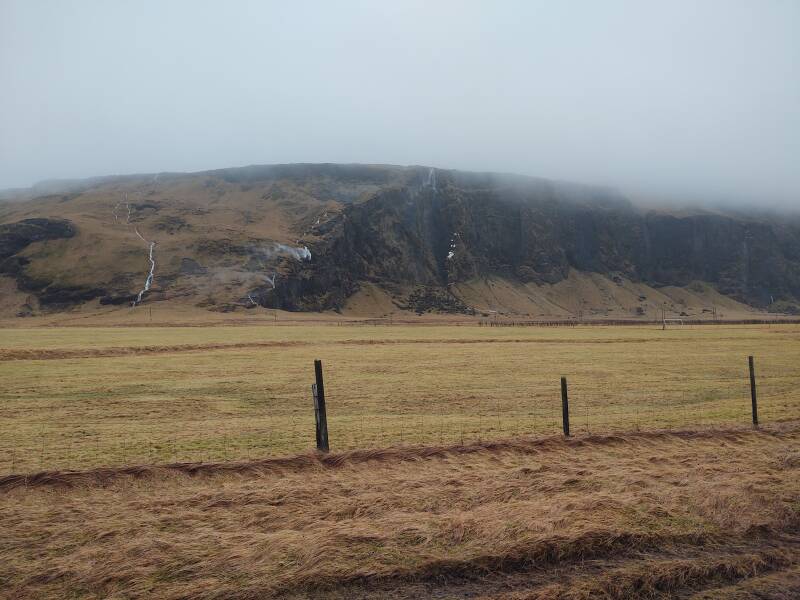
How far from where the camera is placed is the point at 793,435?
15023 millimetres

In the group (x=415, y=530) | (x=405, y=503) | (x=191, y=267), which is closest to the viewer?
(x=415, y=530)

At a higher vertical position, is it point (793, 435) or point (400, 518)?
point (400, 518)

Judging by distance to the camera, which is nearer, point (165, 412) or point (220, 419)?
point (220, 419)

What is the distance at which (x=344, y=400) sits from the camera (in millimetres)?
24672

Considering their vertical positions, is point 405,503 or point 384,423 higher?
point 405,503

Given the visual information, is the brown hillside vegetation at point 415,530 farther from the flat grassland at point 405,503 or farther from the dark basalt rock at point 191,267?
the dark basalt rock at point 191,267

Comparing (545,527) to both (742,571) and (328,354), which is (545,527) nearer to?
(742,571)

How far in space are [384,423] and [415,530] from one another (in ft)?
34.1

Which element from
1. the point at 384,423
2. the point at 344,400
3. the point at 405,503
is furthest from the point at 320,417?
the point at 344,400

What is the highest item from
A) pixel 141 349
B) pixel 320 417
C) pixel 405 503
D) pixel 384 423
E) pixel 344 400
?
pixel 320 417

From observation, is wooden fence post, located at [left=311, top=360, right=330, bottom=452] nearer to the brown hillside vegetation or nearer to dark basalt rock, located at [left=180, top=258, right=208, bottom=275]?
the brown hillside vegetation

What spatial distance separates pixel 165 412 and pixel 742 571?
20.3 metres

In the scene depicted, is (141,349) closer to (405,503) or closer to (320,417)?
(320,417)

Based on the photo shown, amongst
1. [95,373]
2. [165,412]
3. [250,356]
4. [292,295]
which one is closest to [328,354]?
[250,356]
